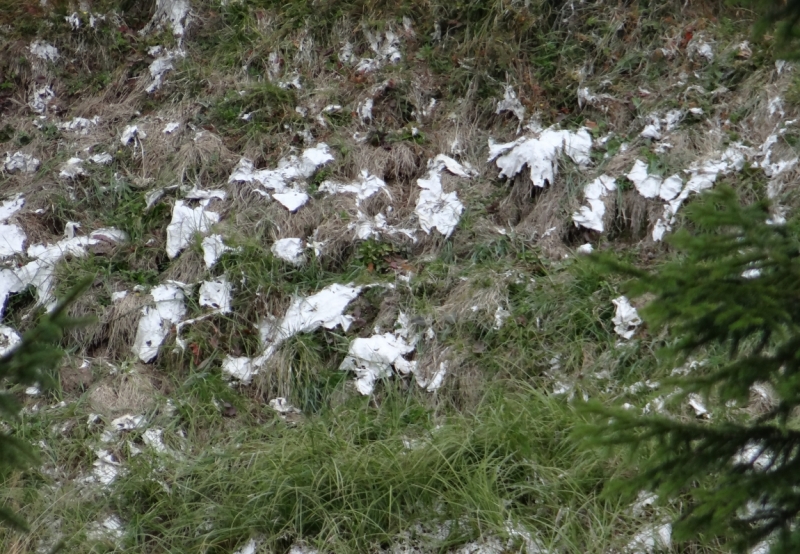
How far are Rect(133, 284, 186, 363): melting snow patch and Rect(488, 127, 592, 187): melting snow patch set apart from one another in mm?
1939

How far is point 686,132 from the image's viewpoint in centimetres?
441

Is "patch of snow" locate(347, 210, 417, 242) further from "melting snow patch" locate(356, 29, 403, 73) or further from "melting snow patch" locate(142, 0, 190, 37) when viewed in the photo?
"melting snow patch" locate(142, 0, 190, 37)

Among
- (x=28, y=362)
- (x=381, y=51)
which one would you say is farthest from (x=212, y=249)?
(x=28, y=362)

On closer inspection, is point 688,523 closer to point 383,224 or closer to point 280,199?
point 383,224

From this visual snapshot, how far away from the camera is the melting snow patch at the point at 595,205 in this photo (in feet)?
13.6

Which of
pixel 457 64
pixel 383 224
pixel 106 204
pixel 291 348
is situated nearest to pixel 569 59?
pixel 457 64

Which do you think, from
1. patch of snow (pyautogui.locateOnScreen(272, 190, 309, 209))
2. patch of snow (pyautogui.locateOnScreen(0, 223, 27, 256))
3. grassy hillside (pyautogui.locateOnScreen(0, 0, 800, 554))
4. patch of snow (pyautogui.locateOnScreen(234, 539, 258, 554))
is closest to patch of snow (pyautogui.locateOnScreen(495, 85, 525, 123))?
grassy hillside (pyautogui.locateOnScreen(0, 0, 800, 554))

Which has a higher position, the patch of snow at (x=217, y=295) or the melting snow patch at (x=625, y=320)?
the melting snow patch at (x=625, y=320)

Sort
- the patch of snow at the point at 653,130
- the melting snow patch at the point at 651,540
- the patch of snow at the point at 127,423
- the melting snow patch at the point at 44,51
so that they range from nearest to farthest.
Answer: the melting snow patch at the point at 651,540
the patch of snow at the point at 127,423
the patch of snow at the point at 653,130
the melting snow patch at the point at 44,51

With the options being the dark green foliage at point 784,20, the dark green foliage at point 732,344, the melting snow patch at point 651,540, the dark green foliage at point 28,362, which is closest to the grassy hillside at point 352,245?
the melting snow patch at point 651,540

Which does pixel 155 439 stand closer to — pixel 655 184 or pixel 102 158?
pixel 102 158

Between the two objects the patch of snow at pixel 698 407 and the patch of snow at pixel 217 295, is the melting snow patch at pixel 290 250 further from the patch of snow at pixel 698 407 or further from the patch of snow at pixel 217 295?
the patch of snow at pixel 698 407

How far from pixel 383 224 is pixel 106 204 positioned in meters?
1.73

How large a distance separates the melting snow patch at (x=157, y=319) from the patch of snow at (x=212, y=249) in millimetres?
212
